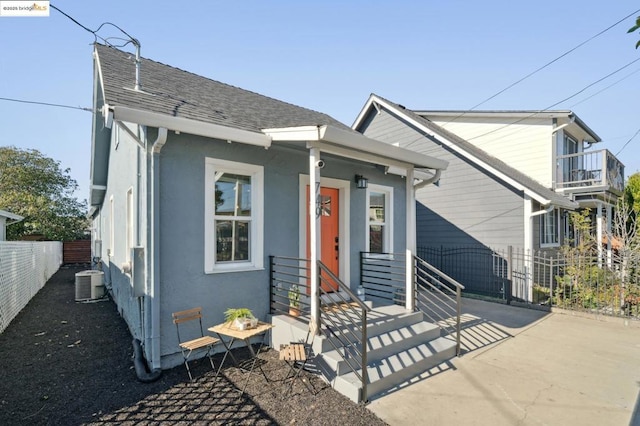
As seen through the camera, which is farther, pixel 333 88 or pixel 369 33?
pixel 333 88

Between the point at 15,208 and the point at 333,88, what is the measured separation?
23.0 m

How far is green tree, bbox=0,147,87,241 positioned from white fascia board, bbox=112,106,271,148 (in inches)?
881

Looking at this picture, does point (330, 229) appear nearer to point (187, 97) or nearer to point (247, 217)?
point (247, 217)

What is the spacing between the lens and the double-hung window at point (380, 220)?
717cm

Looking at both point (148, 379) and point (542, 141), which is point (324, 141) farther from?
point (542, 141)

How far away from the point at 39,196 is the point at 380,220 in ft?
87.2

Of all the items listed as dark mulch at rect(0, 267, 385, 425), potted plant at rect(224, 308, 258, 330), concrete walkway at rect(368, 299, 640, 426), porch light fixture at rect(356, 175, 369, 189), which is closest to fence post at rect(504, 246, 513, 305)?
concrete walkway at rect(368, 299, 640, 426)

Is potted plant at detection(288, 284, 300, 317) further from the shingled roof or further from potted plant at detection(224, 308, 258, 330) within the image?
the shingled roof

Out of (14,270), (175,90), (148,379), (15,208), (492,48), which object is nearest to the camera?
(148,379)

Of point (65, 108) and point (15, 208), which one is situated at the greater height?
point (65, 108)

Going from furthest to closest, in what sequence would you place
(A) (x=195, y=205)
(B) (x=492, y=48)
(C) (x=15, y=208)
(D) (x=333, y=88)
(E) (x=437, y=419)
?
(C) (x=15, y=208)
(D) (x=333, y=88)
(B) (x=492, y=48)
(A) (x=195, y=205)
(E) (x=437, y=419)

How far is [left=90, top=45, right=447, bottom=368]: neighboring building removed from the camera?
417cm

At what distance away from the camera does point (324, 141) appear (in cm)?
430

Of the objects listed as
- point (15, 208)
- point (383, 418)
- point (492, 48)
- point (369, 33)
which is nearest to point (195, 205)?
point (383, 418)
